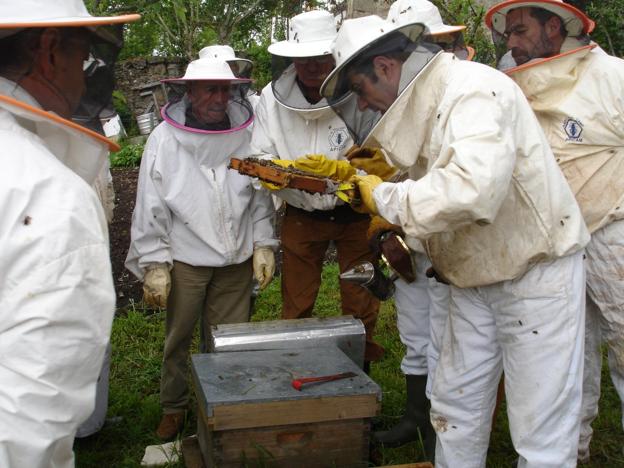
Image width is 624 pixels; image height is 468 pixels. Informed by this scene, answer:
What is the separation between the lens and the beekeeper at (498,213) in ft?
6.62

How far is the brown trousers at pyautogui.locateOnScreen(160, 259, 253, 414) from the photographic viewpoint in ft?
Result: 10.7

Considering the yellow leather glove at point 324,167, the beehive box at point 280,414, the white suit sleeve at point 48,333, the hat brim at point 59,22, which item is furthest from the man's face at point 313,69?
the white suit sleeve at point 48,333

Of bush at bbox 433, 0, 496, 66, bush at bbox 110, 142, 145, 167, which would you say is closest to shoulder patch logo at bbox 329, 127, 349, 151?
bush at bbox 433, 0, 496, 66

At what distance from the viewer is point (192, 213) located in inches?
124

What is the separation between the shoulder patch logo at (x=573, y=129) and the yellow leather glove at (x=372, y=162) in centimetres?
77

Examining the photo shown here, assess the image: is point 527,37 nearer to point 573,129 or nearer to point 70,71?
point 573,129

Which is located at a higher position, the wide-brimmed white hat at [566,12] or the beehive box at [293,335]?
the wide-brimmed white hat at [566,12]

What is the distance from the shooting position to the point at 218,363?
95.7 inches

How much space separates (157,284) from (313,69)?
1321 mm

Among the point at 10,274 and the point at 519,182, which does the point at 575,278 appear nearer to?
the point at 519,182

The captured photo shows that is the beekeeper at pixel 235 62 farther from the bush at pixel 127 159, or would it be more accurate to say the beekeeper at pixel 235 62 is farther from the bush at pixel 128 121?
the bush at pixel 128 121

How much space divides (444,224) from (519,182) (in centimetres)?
32

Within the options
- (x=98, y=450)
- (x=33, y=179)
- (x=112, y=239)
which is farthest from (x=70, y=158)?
(x=112, y=239)

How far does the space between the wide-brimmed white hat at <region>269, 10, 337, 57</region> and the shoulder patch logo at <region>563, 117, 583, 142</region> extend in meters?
1.18
